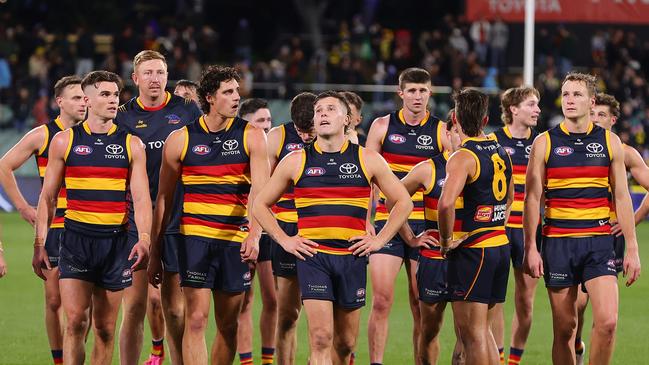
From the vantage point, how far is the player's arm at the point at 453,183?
8875 millimetres

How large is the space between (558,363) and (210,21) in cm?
3126

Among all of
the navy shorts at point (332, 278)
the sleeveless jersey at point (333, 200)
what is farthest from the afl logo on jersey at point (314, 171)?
the navy shorts at point (332, 278)

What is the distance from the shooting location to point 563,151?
379 inches

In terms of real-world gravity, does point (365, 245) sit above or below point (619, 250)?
above

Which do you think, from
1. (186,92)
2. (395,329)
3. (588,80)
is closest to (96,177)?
(186,92)

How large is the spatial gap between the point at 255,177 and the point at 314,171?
65cm

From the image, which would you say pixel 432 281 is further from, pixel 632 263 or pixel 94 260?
pixel 94 260

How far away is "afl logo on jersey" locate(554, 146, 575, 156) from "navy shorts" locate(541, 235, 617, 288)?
0.67m

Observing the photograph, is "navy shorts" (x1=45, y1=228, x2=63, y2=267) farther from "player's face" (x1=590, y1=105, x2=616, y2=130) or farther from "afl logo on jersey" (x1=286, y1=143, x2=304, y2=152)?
"player's face" (x1=590, y1=105, x2=616, y2=130)

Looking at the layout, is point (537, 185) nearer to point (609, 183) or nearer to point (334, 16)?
point (609, 183)

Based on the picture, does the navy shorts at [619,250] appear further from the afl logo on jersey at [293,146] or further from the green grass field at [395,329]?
the afl logo on jersey at [293,146]

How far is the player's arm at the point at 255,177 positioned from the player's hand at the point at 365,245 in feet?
2.71

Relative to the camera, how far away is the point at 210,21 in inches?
1563

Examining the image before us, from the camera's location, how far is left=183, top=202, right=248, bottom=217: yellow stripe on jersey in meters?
9.37
